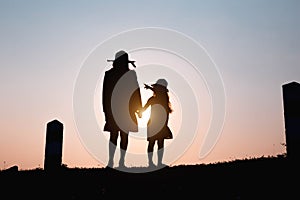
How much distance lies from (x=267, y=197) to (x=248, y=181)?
1008 mm

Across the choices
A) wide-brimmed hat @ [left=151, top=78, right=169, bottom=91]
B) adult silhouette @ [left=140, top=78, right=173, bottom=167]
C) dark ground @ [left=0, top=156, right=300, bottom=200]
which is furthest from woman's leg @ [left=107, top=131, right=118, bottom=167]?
wide-brimmed hat @ [left=151, top=78, right=169, bottom=91]

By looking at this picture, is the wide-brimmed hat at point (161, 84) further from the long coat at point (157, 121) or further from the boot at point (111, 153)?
the boot at point (111, 153)

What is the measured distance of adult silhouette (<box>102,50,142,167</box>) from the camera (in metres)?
13.1

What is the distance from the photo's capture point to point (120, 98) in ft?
43.5

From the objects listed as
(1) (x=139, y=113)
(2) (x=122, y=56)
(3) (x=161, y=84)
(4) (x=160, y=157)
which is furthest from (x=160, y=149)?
(2) (x=122, y=56)

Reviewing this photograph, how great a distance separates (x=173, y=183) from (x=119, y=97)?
156 inches

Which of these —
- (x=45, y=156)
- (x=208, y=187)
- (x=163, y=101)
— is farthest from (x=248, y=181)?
(x=45, y=156)

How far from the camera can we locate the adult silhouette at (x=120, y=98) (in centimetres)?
1309

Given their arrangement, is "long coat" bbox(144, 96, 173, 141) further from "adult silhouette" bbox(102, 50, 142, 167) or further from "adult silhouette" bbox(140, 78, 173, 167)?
"adult silhouette" bbox(102, 50, 142, 167)

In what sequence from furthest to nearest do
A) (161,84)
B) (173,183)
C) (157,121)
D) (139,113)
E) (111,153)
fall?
(161,84)
(157,121)
(139,113)
(111,153)
(173,183)

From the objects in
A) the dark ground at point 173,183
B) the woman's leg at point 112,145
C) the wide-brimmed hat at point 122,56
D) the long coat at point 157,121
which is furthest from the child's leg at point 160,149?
the wide-brimmed hat at point 122,56

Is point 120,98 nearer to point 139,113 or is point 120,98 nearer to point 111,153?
point 139,113

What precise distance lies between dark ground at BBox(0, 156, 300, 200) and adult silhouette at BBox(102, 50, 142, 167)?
135 centimetres

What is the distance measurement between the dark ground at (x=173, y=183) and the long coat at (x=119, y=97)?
5.36 ft
